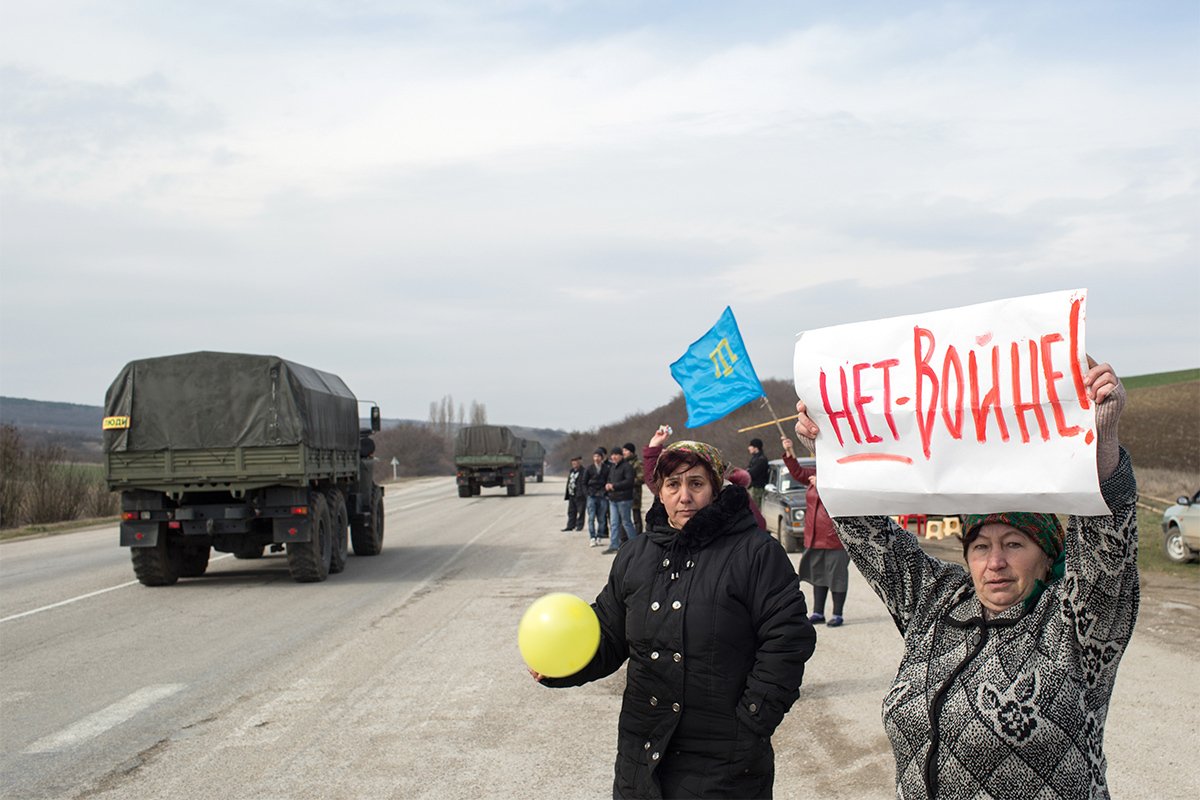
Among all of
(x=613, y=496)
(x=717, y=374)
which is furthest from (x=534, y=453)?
(x=717, y=374)

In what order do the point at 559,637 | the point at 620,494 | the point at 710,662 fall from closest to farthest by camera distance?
1. the point at 710,662
2. the point at 559,637
3. the point at 620,494

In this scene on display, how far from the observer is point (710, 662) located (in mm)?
3730

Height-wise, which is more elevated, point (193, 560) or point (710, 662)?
point (710, 662)

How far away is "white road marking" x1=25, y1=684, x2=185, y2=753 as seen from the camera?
7324mm

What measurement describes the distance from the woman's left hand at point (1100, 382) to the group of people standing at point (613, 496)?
51.5ft

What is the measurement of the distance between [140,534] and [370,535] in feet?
17.2

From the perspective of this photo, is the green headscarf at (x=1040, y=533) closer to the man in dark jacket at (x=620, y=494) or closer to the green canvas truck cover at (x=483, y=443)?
the man in dark jacket at (x=620, y=494)

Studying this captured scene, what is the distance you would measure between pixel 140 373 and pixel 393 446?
109 meters

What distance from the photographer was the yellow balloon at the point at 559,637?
12.7 ft

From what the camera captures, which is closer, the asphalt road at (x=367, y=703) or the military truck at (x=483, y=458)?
the asphalt road at (x=367, y=703)

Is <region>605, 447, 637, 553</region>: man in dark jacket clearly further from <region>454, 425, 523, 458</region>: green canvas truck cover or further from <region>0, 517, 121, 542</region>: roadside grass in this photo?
<region>454, 425, 523, 458</region>: green canvas truck cover

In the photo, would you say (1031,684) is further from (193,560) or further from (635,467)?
(635,467)

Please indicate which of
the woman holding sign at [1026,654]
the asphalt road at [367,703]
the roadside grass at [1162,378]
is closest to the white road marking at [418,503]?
the asphalt road at [367,703]

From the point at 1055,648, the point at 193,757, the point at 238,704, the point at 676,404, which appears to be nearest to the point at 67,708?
the point at 238,704
